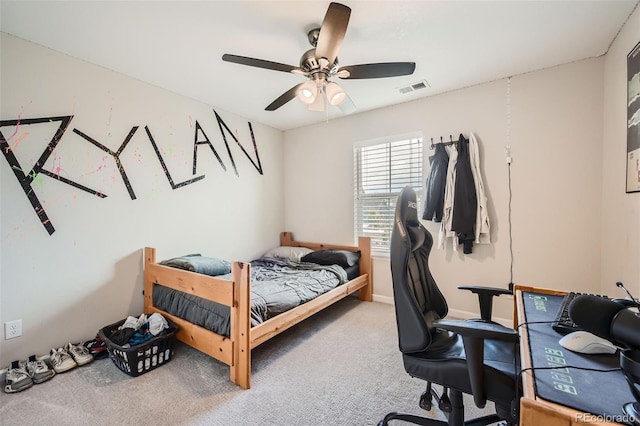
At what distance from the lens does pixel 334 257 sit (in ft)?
10.6

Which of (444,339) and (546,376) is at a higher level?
(546,376)

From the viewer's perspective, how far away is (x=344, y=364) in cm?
205

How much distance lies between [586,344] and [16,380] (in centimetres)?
307

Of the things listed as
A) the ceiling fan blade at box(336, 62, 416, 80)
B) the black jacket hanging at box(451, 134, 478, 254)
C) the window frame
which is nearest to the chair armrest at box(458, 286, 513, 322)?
the black jacket hanging at box(451, 134, 478, 254)

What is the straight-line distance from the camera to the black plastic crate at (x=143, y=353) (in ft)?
6.10

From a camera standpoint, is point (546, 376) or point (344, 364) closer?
point (546, 376)

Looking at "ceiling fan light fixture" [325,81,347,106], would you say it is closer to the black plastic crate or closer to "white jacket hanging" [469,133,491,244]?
"white jacket hanging" [469,133,491,244]

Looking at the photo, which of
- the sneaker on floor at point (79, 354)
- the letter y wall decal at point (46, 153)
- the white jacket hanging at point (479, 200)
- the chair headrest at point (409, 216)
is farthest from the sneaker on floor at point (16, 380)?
the white jacket hanging at point (479, 200)

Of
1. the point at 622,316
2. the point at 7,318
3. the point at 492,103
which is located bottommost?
the point at 7,318

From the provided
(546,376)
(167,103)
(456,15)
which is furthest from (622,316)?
(167,103)

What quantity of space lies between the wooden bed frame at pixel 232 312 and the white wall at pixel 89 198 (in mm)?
344

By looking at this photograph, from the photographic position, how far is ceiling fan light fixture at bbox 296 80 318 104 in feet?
6.36

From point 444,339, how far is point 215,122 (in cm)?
318

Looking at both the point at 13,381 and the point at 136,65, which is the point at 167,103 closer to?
the point at 136,65
